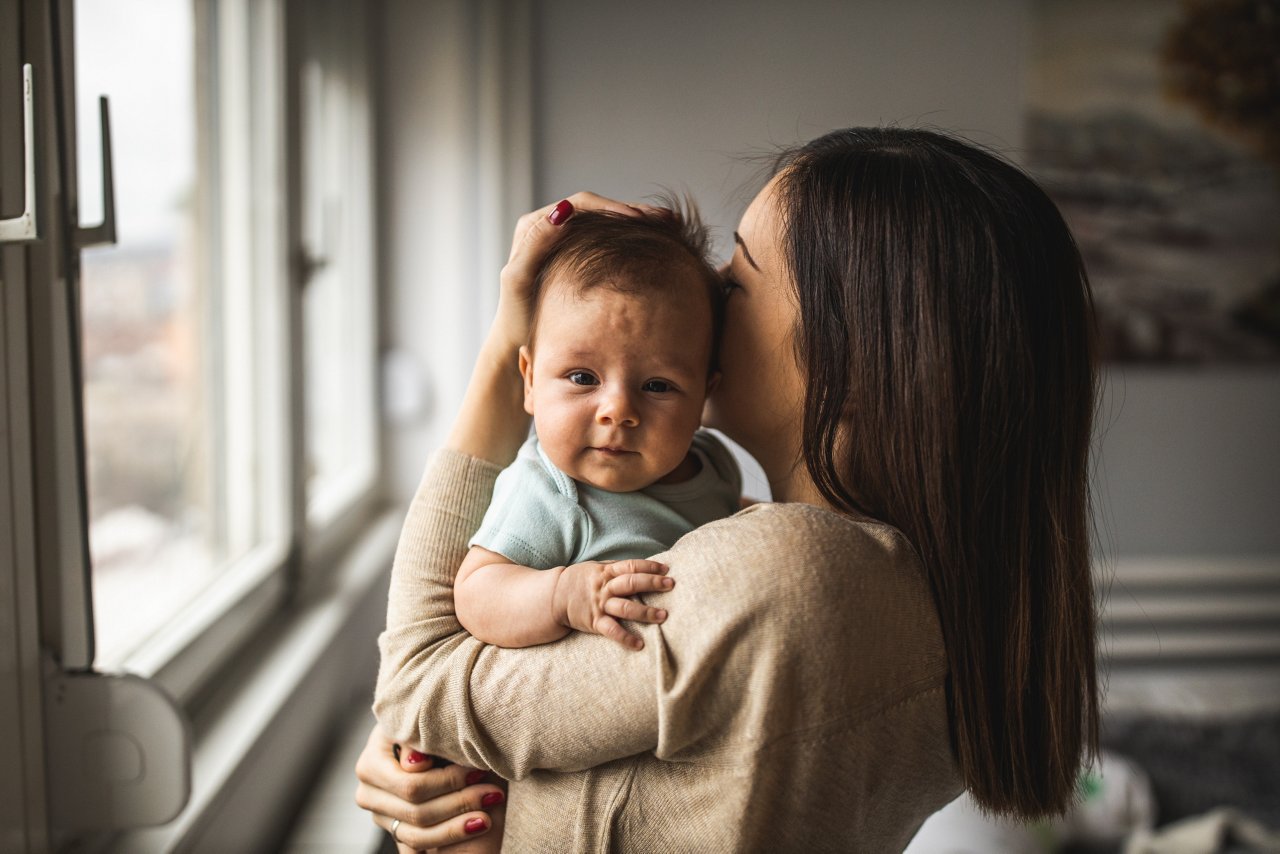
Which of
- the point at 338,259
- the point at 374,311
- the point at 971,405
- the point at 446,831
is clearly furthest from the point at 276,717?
the point at 374,311

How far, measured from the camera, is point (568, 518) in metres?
0.81

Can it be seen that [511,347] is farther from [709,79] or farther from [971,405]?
[709,79]

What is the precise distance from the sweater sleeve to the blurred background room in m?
0.18

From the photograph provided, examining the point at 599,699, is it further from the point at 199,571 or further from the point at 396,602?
the point at 199,571

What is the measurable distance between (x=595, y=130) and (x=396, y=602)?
2.04 meters

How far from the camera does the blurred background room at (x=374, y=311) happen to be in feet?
3.06

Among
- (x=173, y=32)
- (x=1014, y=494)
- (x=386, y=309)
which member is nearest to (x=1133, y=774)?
(x=1014, y=494)

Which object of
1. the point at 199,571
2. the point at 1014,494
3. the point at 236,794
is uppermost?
the point at 1014,494

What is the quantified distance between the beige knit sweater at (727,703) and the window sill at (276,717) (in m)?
0.49

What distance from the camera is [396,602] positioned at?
82 centimetres

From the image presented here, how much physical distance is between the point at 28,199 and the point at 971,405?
27.1 inches

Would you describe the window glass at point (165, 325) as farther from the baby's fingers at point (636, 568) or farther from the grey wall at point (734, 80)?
the grey wall at point (734, 80)

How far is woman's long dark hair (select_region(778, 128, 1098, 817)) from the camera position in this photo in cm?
74

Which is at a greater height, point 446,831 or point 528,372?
point 528,372
